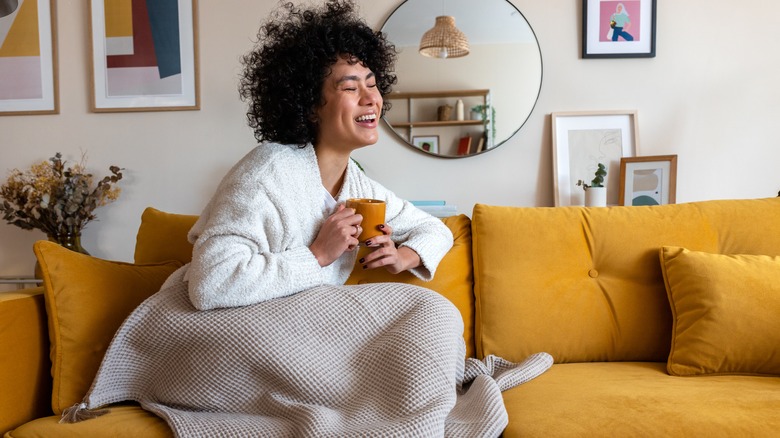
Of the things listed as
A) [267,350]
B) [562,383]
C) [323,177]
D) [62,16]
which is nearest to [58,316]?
[267,350]

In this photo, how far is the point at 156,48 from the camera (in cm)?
267

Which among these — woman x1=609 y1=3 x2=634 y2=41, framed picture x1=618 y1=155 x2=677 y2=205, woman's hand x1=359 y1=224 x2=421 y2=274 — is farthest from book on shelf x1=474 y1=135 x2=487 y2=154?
woman's hand x1=359 y1=224 x2=421 y2=274

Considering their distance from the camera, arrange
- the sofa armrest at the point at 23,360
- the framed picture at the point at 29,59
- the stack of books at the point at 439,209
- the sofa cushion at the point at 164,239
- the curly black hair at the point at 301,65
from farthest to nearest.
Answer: the framed picture at the point at 29,59 < the stack of books at the point at 439,209 < the sofa cushion at the point at 164,239 < the curly black hair at the point at 301,65 < the sofa armrest at the point at 23,360

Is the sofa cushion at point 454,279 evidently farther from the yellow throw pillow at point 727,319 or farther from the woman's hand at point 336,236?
the yellow throw pillow at point 727,319

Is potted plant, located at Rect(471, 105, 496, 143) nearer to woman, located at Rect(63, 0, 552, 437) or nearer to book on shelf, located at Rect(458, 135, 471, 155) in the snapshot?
book on shelf, located at Rect(458, 135, 471, 155)

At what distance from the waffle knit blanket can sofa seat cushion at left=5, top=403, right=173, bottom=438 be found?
31mm

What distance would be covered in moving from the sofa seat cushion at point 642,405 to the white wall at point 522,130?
3.91 feet

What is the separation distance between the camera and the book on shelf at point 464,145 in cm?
260

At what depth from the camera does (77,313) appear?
1.50m

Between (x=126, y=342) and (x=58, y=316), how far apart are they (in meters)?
0.19

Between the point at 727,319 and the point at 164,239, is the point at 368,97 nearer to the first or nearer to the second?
the point at 164,239

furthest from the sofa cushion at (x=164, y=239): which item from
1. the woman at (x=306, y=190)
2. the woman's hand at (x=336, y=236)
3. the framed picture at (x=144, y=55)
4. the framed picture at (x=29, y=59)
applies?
the framed picture at (x=29, y=59)

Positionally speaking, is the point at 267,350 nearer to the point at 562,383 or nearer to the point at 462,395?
the point at 462,395

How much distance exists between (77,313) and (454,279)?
0.98 metres
